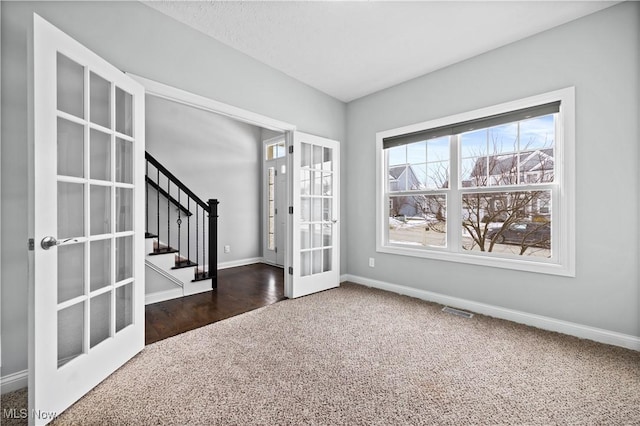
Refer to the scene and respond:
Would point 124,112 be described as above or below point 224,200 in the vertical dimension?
above

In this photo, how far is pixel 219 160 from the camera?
4996mm

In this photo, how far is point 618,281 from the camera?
2.14m

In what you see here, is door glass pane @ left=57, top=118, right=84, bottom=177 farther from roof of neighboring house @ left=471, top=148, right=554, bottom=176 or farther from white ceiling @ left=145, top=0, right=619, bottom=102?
roof of neighboring house @ left=471, top=148, right=554, bottom=176

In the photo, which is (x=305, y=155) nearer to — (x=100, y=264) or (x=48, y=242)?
(x=100, y=264)

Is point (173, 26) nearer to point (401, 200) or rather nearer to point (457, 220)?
point (401, 200)

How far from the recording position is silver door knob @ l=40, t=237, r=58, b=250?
136 cm

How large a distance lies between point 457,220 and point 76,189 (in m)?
3.39

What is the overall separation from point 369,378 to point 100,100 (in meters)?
2.52

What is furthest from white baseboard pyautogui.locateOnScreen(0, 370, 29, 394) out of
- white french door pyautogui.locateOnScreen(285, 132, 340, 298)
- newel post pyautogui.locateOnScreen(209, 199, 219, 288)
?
white french door pyautogui.locateOnScreen(285, 132, 340, 298)

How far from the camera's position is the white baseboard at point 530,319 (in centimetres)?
212

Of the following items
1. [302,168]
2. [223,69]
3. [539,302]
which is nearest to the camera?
[539,302]

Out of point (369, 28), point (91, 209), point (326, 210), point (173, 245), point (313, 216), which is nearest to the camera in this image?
point (91, 209)

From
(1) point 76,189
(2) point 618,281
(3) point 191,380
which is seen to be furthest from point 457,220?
(1) point 76,189

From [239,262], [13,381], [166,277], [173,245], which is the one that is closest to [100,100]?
[13,381]
